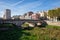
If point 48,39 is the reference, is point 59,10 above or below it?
above

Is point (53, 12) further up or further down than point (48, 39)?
further up

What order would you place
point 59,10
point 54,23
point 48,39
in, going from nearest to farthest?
point 48,39
point 54,23
point 59,10

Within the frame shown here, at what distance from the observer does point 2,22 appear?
4019 centimetres

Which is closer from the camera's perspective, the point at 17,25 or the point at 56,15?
the point at 17,25

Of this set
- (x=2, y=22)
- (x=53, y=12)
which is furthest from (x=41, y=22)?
(x=2, y=22)

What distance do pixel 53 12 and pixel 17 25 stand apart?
13030mm

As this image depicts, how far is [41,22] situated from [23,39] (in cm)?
2819

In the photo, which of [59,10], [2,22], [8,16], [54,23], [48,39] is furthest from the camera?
[8,16]

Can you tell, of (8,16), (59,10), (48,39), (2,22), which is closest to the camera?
(48,39)

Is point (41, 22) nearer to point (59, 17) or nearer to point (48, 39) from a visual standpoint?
point (59, 17)

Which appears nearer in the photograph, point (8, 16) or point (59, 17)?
point (59, 17)

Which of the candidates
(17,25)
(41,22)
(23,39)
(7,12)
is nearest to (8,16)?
(7,12)

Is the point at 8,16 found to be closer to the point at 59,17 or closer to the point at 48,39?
the point at 59,17

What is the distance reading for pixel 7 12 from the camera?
8162 cm
